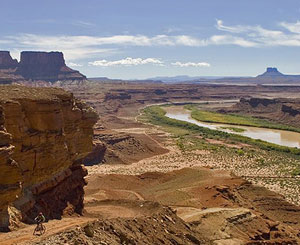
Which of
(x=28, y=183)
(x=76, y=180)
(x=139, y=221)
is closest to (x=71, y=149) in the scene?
(x=76, y=180)

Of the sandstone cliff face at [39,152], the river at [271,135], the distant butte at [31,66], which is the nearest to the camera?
the sandstone cliff face at [39,152]

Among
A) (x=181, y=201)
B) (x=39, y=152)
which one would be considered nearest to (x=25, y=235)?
(x=39, y=152)

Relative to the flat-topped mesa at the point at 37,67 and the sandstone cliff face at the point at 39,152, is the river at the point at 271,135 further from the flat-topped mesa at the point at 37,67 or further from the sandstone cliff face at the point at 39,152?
the flat-topped mesa at the point at 37,67

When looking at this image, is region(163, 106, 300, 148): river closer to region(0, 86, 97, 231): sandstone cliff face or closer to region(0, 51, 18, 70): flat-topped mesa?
region(0, 86, 97, 231): sandstone cliff face

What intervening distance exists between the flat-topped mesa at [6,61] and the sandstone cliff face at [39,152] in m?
177

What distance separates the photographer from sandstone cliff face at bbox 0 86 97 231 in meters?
18.5

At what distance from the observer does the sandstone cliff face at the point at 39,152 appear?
18469 millimetres

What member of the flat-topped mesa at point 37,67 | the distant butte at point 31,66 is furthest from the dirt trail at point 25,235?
the flat-topped mesa at point 37,67

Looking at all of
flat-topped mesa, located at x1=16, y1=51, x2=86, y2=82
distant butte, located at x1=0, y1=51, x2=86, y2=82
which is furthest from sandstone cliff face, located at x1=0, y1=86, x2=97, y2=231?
flat-topped mesa, located at x1=16, y1=51, x2=86, y2=82

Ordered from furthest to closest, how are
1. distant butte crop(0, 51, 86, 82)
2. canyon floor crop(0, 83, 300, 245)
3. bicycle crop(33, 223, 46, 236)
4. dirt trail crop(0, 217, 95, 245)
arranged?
distant butte crop(0, 51, 86, 82)
canyon floor crop(0, 83, 300, 245)
bicycle crop(33, 223, 46, 236)
dirt trail crop(0, 217, 95, 245)

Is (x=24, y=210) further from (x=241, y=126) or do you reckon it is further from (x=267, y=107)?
(x=267, y=107)

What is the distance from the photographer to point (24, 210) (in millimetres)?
21641

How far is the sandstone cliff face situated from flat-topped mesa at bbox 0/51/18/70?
17713 cm

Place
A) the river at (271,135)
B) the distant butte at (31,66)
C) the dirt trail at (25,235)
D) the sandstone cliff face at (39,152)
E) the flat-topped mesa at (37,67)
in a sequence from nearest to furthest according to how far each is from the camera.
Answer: the dirt trail at (25,235), the sandstone cliff face at (39,152), the river at (271,135), the distant butte at (31,66), the flat-topped mesa at (37,67)
